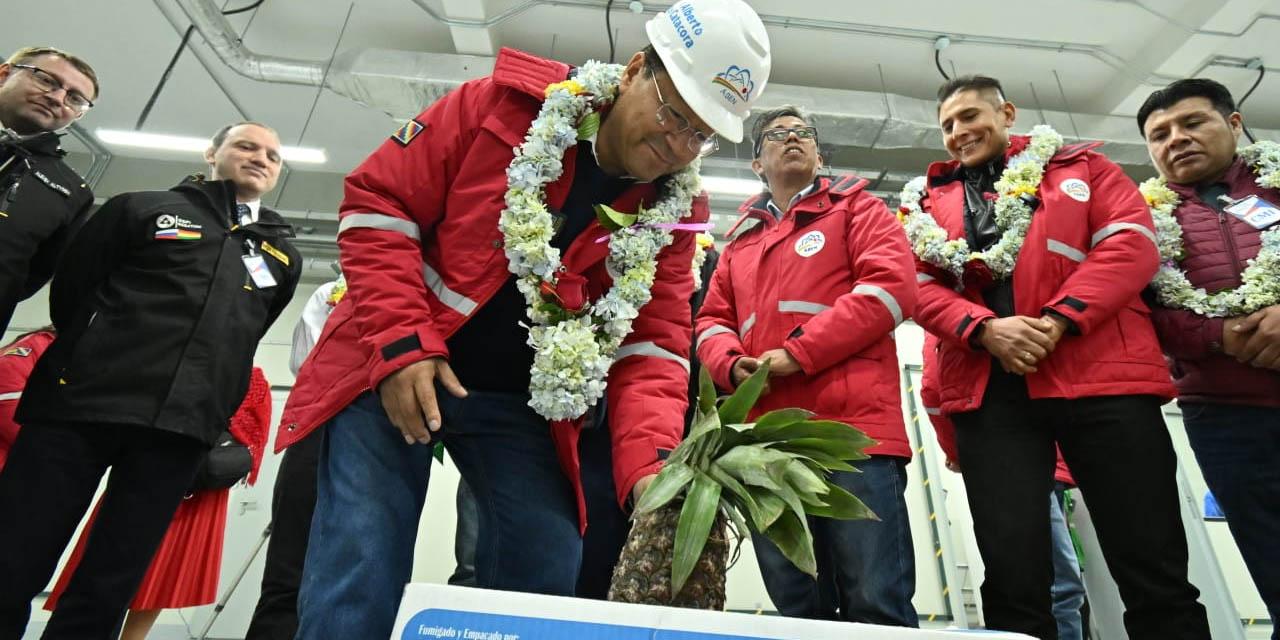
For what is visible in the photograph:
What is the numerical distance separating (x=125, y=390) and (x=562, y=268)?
130 cm

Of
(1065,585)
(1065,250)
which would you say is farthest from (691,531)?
(1065,585)

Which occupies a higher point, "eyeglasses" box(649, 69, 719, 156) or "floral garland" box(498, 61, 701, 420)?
"eyeglasses" box(649, 69, 719, 156)

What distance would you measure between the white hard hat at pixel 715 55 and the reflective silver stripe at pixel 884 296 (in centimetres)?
77

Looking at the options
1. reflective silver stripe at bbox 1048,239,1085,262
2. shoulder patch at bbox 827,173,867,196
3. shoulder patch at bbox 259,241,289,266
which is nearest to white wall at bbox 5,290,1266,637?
shoulder patch at bbox 259,241,289,266

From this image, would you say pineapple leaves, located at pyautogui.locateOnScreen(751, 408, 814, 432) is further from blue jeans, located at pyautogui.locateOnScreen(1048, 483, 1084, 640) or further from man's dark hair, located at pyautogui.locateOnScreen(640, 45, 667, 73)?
blue jeans, located at pyautogui.locateOnScreen(1048, 483, 1084, 640)

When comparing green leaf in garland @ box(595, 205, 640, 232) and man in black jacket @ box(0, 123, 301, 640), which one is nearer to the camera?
green leaf in garland @ box(595, 205, 640, 232)

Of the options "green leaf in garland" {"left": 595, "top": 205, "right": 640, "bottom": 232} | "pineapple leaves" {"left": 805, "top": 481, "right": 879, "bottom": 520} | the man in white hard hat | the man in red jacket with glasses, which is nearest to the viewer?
"pineapple leaves" {"left": 805, "top": 481, "right": 879, "bottom": 520}

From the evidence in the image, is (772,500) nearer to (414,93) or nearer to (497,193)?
(497,193)

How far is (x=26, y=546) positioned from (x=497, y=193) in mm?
1468

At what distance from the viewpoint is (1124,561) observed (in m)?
1.78

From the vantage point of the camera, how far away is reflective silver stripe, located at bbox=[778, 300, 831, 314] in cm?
226

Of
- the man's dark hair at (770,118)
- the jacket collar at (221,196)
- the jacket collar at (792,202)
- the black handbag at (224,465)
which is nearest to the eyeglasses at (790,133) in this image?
the man's dark hair at (770,118)

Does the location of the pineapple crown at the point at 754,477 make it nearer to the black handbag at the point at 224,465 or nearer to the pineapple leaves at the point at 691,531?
the pineapple leaves at the point at 691,531

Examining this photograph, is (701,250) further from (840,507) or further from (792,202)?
(840,507)
